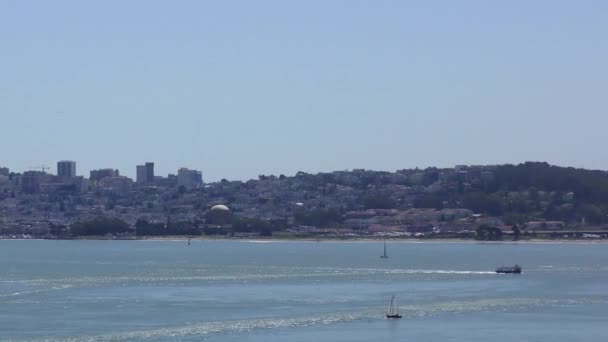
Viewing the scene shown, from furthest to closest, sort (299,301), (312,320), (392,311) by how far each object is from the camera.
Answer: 1. (299,301)
2. (392,311)
3. (312,320)

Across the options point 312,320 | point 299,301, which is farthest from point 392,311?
point 299,301

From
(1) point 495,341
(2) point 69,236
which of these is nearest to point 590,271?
(1) point 495,341

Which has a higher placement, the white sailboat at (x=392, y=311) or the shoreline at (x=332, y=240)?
the shoreline at (x=332, y=240)

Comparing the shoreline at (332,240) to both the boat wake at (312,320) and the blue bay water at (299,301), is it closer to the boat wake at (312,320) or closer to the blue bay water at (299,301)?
the blue bay water at (299,301)

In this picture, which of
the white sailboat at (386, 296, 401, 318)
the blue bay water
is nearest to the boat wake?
the blue bay water

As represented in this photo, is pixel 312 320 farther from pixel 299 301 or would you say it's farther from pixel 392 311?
pixel 299 301

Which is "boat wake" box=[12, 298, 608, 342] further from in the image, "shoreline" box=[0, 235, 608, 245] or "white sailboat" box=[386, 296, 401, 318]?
"shoreline" box=[0, 235, 608, 245]

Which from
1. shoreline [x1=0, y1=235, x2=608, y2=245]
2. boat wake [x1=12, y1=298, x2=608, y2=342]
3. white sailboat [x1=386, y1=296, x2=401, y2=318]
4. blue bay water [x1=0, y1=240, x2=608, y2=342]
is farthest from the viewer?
shoreline [x1=0, y1=235, x2=608, y2=245]

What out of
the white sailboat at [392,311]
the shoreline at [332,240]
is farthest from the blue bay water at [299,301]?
the shoreline at [332,240]
